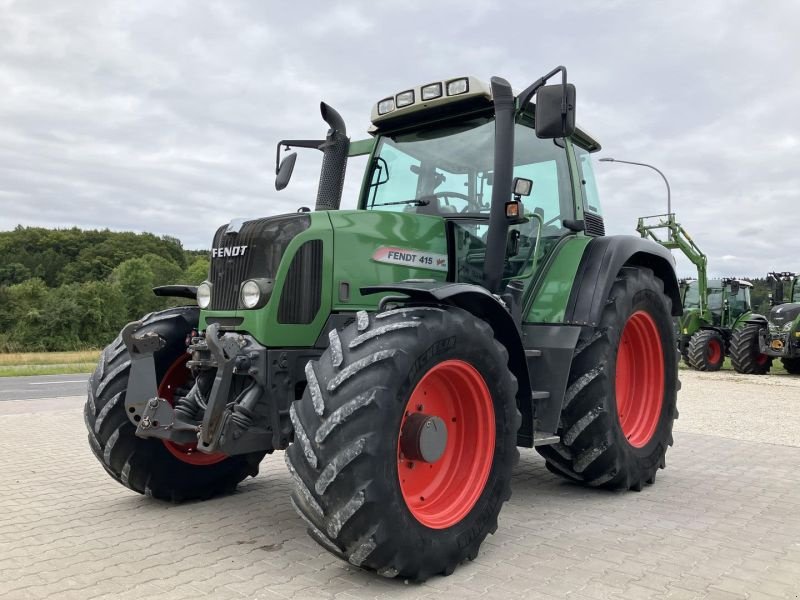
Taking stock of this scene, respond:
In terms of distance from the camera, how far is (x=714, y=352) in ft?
64.2

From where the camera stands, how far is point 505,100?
436cm

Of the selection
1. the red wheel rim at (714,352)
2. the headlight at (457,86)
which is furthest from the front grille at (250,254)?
the red wheel rim at (714,352)

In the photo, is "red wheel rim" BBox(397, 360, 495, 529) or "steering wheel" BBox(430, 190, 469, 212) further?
"steering wheel" BBox(430, 190, 469, 212)

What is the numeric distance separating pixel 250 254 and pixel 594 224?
3.02 meters

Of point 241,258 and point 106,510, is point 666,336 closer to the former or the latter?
point 241,258

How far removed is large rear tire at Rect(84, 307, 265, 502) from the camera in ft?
14.1

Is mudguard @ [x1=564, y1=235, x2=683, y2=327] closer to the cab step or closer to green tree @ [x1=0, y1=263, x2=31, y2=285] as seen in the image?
the cab step

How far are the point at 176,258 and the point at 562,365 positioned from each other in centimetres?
7189

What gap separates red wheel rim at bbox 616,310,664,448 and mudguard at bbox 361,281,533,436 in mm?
1720

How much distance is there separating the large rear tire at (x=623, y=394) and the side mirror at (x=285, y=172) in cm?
245

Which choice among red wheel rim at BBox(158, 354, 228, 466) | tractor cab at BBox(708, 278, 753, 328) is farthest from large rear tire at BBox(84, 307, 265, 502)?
tractor cab at BBox(708, 278, 753, 328)

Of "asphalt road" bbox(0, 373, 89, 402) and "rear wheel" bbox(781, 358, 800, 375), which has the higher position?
"rear wheel" bbox(781, 358, 800, 375)

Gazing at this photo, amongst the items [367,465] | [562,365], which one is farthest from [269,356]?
[562,365]

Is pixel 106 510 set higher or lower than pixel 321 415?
lower
